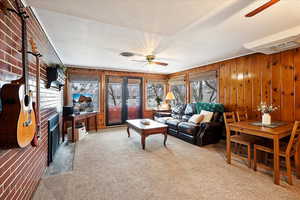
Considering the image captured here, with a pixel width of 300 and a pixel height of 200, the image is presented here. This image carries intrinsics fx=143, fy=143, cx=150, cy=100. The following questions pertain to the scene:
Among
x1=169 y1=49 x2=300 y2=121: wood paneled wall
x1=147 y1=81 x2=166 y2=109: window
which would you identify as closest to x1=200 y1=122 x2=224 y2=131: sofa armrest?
x1=169 y1=49 x2=300 y2=121: wood paneled wall

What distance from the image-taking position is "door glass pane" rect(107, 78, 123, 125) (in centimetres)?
565

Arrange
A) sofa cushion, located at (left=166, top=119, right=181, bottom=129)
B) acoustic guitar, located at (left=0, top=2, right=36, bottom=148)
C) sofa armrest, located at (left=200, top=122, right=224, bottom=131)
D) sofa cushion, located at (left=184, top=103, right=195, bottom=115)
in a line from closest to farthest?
acoustic guitar, located at (left=0, top=2, right=36, bottom=148)
sofa armrest, located at (left=200, top=122, right=224, bottom=131)
sofa cushion, located at (left=166, top=119, right=181, bottom=129)
sofa cushion, located at (left=184, top=103, right=195, bottom=115)

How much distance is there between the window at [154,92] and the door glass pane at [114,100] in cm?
132

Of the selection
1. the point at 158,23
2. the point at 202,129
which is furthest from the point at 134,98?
the point at 158,23

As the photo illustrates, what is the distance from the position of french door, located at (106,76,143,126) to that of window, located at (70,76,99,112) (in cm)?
44

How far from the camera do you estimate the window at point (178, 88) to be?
5896mm

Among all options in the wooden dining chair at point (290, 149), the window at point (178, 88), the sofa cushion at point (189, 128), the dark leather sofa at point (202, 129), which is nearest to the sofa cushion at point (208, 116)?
the dark leather sofa at point (202, 129)

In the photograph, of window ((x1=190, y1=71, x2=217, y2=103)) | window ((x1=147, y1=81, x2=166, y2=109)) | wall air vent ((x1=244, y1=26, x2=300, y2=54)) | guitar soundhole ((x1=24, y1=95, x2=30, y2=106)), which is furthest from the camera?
window ((x1=147, y1=81, x2=166, y2=109))

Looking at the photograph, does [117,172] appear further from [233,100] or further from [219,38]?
[233,100]

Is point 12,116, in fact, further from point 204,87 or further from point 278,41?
point 204,87

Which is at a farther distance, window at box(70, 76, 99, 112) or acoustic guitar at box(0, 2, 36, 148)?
window at box(70, 76, 99, 112)

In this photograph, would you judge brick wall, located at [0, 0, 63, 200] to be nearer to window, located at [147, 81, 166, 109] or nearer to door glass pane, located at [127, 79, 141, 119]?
door glass pane, located at [127, 79, 141, 119]

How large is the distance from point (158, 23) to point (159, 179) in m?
2.25

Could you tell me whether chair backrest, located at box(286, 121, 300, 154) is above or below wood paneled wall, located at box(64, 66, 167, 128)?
below
